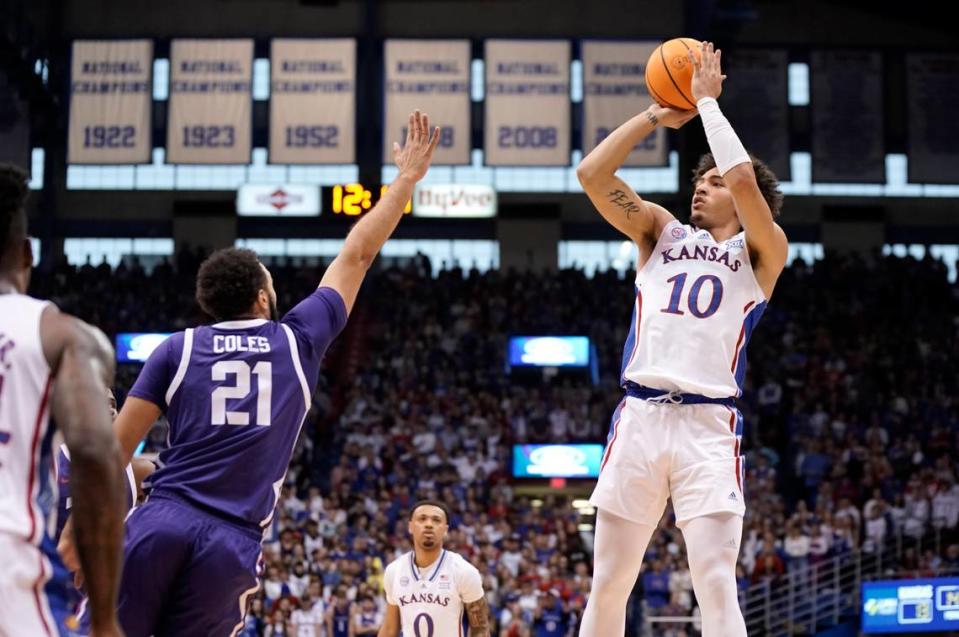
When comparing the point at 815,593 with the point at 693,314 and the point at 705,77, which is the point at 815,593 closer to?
the point at 693,314

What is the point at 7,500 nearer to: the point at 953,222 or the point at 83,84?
the point at 83,84

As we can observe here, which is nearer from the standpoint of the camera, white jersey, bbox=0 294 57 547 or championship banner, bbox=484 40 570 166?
white jersey, bbox=0 294 57 547

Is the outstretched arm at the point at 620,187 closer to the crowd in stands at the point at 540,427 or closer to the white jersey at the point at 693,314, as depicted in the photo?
the white jersey at the point at 693,314

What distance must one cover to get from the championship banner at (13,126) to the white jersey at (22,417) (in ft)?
96.9

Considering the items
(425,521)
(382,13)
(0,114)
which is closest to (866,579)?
(425,521)

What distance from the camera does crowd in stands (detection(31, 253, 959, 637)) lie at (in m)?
20.3

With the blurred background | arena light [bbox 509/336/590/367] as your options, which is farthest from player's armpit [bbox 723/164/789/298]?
arena light [bbox 509/336/590/367]

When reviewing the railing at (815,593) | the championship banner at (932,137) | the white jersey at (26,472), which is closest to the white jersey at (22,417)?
the white jersey at (26,472)

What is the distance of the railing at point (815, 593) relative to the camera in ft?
66.1

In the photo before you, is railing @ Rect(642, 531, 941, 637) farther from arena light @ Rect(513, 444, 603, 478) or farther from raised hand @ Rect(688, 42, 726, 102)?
raised hand @ Rect(688, 42, 726, 102)

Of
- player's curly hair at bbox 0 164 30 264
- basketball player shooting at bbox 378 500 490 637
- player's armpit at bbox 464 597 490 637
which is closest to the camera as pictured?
player's curly hair at bbox 0 164 30 264

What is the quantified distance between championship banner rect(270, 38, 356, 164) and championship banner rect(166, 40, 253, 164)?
653mm

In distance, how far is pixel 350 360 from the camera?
3011 centimetres

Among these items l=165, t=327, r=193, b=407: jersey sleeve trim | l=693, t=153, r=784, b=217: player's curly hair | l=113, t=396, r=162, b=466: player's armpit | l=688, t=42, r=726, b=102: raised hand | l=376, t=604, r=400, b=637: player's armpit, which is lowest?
l=376, t=604, r=400, b=637: player's armpit
